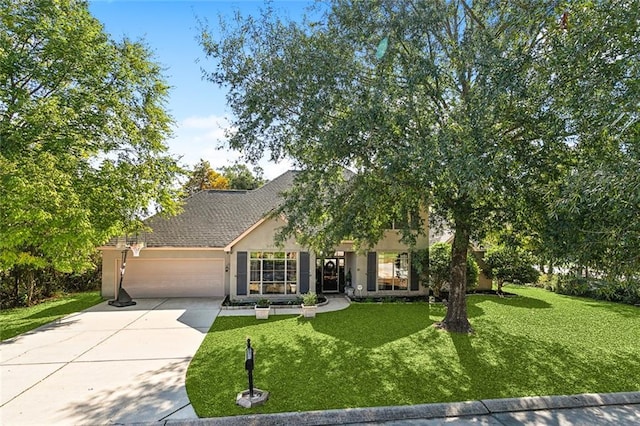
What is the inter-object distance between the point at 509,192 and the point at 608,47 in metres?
3.02

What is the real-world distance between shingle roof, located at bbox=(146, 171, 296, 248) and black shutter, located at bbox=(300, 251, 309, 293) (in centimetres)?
278

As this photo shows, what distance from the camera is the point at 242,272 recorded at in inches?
635

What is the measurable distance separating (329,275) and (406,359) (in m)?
9.66

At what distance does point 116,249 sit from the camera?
15.9 metres

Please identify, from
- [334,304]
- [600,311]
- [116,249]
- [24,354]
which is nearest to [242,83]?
[24,354]

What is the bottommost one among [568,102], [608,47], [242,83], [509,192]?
[509,192]

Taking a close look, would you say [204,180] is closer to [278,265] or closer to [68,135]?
[278,265]

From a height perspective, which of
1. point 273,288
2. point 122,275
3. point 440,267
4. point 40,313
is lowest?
point 40,313

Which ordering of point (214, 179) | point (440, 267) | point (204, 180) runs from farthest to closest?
point (214, 179), point (204, 180), point (440, 267)

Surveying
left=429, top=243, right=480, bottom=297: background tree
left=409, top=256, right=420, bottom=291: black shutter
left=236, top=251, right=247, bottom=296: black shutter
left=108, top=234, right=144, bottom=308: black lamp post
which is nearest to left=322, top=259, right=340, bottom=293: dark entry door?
left=409, top=256, right=420, bottom=291: black shutter

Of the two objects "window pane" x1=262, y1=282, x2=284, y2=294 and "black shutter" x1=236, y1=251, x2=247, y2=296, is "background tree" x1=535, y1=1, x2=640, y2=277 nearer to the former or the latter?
"window pane" x1=262, y1=282, x2=284, y2=294

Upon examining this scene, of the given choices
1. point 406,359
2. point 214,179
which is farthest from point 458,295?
point 214,179

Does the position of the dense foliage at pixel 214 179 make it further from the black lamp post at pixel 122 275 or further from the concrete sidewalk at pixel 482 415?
the concrete sidewalk at pixel 482 415

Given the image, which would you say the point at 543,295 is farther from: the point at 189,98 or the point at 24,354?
the point at 24,354
